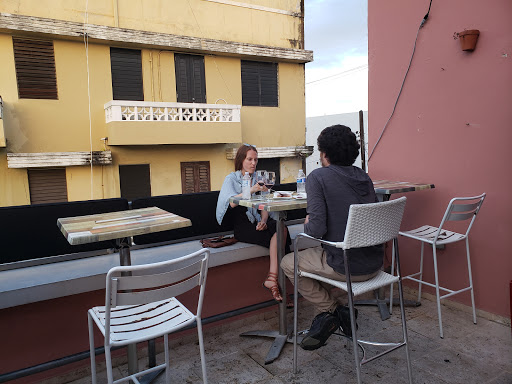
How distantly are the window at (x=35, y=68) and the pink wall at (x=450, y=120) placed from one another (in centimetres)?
868

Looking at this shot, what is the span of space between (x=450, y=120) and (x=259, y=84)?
9759 millimetres

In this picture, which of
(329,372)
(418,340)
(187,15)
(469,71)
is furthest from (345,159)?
(187,15)

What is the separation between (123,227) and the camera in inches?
69.4

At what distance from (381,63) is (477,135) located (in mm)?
1146

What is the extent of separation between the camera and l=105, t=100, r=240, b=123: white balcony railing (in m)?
9.91

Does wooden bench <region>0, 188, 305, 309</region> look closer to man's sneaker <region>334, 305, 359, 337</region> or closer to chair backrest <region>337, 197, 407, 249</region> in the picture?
man's sneaker <region>334, 305, 359, 337</region>

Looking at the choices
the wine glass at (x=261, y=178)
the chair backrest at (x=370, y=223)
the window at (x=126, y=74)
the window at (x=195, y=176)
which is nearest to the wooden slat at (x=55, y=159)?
the window at (x=126, y=74)

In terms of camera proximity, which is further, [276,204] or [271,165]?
[271,165]

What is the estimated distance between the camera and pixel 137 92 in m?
10.5

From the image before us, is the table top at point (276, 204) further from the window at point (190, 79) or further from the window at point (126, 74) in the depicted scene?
the window at point (190, 79)

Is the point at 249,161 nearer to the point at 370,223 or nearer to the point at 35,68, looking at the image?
the point at 370,223

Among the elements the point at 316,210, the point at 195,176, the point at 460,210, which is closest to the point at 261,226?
the point at 316,210

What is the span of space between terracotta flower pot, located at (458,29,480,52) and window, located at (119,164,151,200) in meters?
9.45

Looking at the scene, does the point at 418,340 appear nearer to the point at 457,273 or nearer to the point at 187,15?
the point at 457,273
